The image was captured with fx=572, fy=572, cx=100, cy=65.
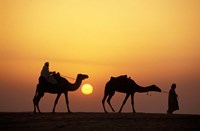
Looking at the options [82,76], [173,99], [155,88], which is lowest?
[173,99]

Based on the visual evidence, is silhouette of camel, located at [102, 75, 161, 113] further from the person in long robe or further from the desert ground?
the desert ground

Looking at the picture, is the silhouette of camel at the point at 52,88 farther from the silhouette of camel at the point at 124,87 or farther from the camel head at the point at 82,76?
the silhouette of camel at the point at 124,87

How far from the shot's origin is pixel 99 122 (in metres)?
25.3

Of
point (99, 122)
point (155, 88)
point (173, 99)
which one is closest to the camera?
point (99, 122)

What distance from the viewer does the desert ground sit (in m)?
24.2

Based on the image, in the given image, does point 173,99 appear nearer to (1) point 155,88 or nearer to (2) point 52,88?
(1) point 155,88

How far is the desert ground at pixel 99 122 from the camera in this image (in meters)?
24.2

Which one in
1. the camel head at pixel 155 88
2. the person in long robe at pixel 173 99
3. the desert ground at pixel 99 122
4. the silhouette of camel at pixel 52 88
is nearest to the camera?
the desert ground at pixel 99 122

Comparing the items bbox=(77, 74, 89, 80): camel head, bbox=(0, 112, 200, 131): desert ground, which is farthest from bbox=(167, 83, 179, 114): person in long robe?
bbox=(0, 112, 200, 131): desert ground

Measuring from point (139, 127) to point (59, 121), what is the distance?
3893 mm

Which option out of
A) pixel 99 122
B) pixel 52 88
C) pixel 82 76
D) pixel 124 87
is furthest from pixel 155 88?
pixel 99 122

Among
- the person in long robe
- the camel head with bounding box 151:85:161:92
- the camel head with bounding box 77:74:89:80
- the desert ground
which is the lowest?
the desert ground

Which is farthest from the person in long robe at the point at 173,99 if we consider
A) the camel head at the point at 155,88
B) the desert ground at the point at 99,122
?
the desert ground at the point at 99,122

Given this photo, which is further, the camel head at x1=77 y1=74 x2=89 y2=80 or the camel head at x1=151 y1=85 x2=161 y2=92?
the camel head at x1=151 y1=85 x2=161 y2=92
